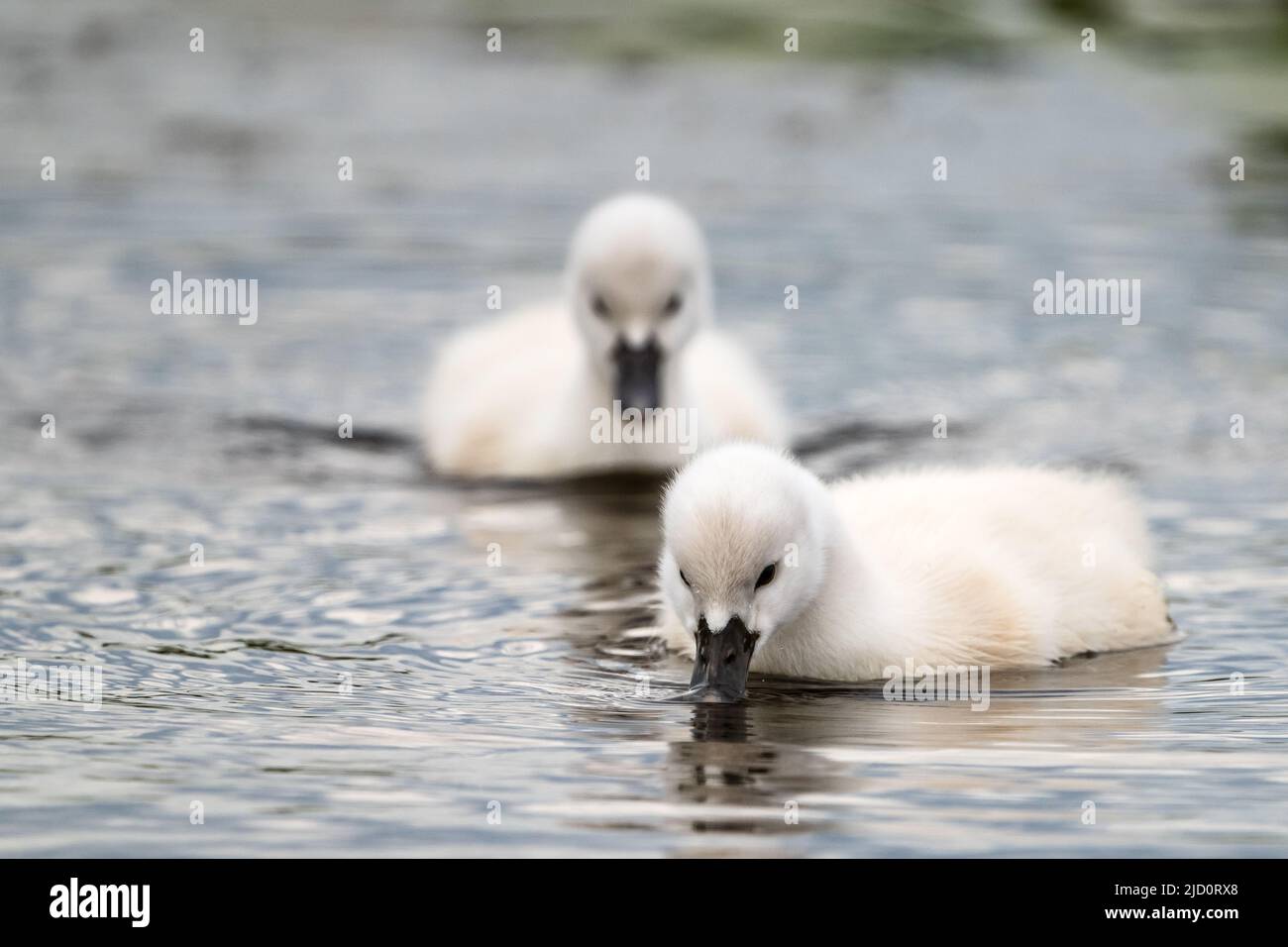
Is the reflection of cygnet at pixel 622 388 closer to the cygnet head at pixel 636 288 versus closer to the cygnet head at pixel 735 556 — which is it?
the cygnet head at pixel 636 288

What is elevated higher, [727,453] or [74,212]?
[74,212]

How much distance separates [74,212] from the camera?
15.3m

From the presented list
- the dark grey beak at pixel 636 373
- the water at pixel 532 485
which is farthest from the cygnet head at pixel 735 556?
the dark grey beak at pixel 636 373

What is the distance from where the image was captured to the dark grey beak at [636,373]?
10.0 meters

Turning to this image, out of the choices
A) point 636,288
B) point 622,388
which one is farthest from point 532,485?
point 636,288

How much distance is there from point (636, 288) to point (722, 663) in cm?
380

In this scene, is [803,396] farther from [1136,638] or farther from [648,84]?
[648,84]

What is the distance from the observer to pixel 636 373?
10.1m

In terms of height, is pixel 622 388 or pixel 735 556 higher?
pixel 622 388

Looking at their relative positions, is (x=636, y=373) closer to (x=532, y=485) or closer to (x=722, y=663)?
(x=532, y=485)

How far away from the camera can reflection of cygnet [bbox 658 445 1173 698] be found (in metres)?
6.42

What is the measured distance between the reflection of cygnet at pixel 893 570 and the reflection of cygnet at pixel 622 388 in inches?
79.0
